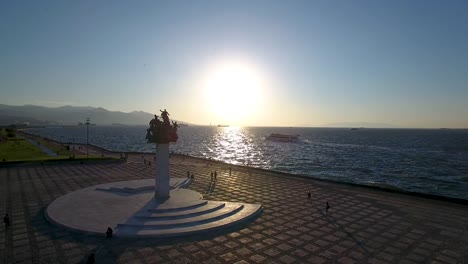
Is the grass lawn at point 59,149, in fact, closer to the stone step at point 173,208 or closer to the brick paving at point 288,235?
the brick paving at point 288,235

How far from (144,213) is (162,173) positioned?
4.07 metres

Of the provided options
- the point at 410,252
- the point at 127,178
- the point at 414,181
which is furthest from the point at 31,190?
the point at 414,181

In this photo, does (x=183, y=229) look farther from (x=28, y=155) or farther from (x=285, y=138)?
(x=285, y=138)

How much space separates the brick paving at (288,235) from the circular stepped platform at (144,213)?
72 cm

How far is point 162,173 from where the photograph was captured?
22.2m

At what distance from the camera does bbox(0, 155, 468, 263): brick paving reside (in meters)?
13.9

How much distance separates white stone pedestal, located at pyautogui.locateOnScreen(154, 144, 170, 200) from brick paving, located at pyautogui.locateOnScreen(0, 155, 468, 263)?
362cm

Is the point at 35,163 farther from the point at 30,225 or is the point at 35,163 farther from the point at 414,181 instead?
the point at 414,181

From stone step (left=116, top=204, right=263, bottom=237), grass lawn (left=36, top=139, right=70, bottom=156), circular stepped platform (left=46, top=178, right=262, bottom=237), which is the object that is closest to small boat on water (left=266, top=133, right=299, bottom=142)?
grass lawn (left=36, top=139, right=70, bottom=156)

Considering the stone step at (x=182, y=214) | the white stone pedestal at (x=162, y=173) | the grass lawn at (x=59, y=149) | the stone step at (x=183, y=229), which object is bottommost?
the grass lawn at (x=59, y=149)

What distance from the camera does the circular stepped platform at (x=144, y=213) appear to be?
55.2 feet

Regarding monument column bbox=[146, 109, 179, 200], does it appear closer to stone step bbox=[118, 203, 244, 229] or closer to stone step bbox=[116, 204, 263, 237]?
stone step bbox=[118, 203, 244, 229]

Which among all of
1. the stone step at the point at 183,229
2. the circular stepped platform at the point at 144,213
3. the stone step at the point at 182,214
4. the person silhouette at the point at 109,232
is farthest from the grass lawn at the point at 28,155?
the person silhouette at the point at 109,232

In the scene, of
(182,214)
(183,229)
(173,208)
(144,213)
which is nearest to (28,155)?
(144,213)
